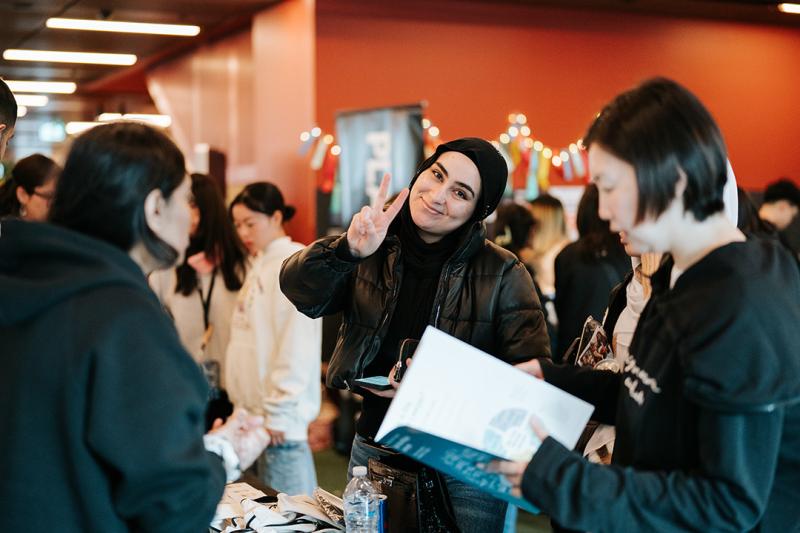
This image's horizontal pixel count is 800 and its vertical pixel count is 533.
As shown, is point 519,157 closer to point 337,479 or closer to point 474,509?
point 337,479

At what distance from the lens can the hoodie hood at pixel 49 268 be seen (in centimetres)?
142

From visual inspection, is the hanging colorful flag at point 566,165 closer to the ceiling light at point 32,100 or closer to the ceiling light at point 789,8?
the ceiling light at point 789,8

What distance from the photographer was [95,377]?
55.5 inches

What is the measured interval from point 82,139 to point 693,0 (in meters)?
7.54

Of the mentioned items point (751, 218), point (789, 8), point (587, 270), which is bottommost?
point (587, 270)

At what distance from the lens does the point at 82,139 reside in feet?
5.04

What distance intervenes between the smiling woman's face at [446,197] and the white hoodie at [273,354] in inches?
54.0

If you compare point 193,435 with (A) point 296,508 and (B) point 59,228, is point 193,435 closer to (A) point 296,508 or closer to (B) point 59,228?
(B) point 59,228

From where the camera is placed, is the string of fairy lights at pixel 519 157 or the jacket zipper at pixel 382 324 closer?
the jacket zipper at pixel 382 324

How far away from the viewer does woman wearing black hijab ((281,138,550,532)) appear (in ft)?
7.76

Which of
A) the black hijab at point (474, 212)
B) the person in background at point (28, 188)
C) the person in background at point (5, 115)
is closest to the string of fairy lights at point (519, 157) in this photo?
the person in background at point (28, 188)

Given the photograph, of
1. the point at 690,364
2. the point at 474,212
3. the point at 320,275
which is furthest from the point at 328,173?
the point at 690,364

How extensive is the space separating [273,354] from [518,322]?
5.73 ft

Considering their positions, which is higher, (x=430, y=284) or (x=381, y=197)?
(x=381, y=197)
